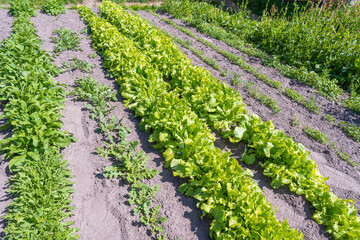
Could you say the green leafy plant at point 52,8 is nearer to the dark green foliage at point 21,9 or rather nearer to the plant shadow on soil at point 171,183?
the dark green foliage at point 21,9

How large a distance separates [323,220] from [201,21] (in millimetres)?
10237

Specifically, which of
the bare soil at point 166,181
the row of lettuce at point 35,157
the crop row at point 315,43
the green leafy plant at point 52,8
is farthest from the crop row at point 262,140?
the green leafy plant at point 52,8

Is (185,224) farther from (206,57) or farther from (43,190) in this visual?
(206,57)

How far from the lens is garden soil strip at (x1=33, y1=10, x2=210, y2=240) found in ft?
10.8

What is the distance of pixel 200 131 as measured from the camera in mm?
4230

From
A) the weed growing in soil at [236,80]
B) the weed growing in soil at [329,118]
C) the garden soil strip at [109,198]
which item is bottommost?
the garden soil strip at [109,198]

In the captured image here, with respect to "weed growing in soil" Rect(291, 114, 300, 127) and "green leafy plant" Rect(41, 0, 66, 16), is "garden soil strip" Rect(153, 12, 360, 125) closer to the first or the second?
"weed growing in soil" Rect(291, 114, 300, 127)

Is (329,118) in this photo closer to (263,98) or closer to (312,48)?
(263,98)

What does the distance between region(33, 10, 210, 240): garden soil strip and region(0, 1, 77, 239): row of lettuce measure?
7.7 inches

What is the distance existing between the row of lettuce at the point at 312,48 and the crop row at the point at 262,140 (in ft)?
11.4

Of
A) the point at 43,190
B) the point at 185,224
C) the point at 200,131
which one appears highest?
the point at 200,131

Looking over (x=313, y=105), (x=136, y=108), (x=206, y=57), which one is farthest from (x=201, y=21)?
(x=136, y=108)

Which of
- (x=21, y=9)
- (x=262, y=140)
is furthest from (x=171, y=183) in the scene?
(x=21, y=9)

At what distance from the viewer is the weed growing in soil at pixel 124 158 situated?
3.38m
